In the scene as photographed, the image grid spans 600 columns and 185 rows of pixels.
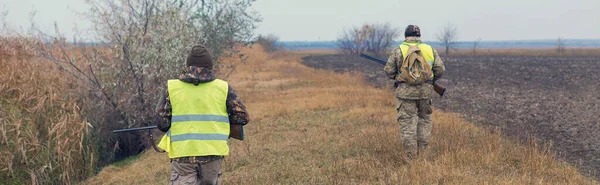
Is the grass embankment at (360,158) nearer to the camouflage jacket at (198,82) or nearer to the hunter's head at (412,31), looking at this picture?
the hunter's head at (412,31)

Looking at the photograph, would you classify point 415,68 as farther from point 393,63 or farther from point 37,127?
point 37,127

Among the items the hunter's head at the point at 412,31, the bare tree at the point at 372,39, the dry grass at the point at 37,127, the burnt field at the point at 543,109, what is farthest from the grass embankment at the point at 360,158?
the bare tree at the point at 372,39

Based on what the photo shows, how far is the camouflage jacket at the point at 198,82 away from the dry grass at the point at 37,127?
17.1 feet

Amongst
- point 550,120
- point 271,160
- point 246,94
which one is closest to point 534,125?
point 550,120

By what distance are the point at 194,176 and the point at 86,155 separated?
6453mm

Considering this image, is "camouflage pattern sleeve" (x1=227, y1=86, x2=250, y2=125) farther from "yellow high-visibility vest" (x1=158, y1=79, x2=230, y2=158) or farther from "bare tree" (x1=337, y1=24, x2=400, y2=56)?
"bare tree" (x1=337, y1=24, x2=400, y2=56)

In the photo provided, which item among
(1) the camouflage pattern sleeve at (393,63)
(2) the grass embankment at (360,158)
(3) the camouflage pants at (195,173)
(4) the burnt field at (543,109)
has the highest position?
(1) the camouflage pattern sleeve at (393,63)

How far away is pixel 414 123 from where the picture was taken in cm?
716

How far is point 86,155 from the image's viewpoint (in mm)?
10281

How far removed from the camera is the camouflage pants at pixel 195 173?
15.6ft

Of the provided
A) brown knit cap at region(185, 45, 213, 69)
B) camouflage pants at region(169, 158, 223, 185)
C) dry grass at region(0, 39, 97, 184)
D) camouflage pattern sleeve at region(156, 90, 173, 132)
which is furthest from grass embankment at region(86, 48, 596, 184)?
brown knit cap at region(185, 45, 213, 69)

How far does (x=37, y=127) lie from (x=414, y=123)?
728 centimetres

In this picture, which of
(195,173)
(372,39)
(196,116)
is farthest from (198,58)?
(372,39)

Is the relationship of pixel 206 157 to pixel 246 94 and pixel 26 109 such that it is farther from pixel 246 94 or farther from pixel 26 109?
pixel 246 94
